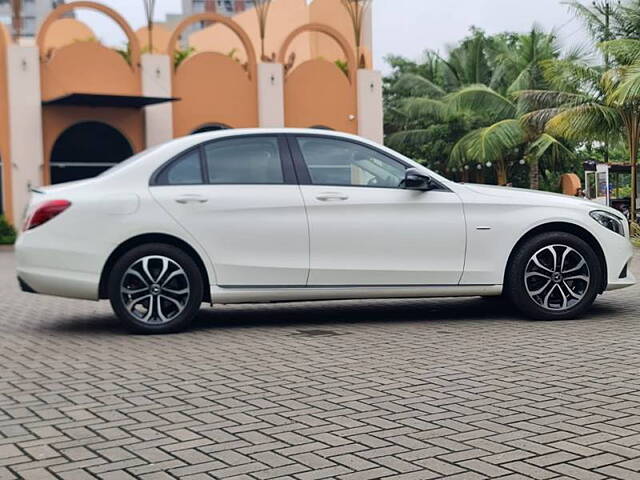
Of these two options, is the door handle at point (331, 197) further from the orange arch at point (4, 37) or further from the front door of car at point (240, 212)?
the orange arch at point (4, 37)

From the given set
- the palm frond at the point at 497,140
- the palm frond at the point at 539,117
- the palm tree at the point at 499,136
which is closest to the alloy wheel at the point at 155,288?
the palm frond at the point at 539,117

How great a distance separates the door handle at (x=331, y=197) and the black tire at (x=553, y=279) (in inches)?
→ 61.7

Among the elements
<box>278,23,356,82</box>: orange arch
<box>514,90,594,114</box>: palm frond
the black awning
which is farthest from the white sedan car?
<box>278,23,356,82</box>: orange arch

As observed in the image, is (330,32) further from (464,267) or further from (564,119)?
(464,267)

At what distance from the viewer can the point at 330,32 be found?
94.2 feet

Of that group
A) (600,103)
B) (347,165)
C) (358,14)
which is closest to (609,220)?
(347,165)

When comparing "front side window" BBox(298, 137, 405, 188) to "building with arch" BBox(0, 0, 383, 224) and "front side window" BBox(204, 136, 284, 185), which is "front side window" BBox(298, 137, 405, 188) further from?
"building with arch" BBox(0, 0, 383, 224)

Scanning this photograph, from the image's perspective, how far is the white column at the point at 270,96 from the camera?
1089 inches

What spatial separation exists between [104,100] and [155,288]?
1780cm

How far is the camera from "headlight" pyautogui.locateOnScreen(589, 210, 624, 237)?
786cm

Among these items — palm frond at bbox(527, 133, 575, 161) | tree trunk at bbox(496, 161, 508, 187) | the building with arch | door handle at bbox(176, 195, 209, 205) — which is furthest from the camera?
tree trunk at bbox(496, 161, 508, 187)

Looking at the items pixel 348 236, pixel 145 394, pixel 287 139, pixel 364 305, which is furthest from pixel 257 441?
pixel 364 305

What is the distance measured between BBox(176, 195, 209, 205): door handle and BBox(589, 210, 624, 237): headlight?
336cm

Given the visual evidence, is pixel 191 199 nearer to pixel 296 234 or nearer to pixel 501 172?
pixel 296 234
